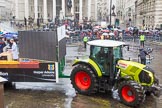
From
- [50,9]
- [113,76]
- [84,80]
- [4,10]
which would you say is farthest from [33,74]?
[50,9]

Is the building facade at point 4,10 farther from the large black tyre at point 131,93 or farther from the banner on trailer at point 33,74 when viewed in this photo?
the large black tyre at point 131,93

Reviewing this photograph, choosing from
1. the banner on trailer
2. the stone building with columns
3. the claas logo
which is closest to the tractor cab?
the claas logo

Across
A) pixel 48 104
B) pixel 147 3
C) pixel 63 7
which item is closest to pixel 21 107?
pixel 48 104

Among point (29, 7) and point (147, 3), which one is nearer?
point (147, 3)

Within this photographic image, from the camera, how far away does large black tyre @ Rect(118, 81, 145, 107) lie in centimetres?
1180

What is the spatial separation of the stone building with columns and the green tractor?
9117 centimetres

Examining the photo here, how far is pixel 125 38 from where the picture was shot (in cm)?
4219

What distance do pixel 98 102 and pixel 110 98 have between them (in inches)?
30.8

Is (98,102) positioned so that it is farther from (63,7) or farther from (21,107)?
(63,7)

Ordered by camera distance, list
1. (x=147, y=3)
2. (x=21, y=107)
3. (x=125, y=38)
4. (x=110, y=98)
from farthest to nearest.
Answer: (x=147, y=3), (x=125, y=38), (x=110, y=98), (x=21, y=107)

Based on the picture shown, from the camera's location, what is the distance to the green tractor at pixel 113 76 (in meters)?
12.2

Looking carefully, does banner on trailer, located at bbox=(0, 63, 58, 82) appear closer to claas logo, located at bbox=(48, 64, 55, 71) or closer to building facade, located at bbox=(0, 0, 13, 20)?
claas logo, located at bbox=(48, 64, 55, 71)

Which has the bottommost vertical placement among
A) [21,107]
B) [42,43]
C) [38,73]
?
[21,107]

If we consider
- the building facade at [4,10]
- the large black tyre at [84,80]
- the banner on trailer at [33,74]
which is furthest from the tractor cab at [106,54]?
the building facade at [4,10]
